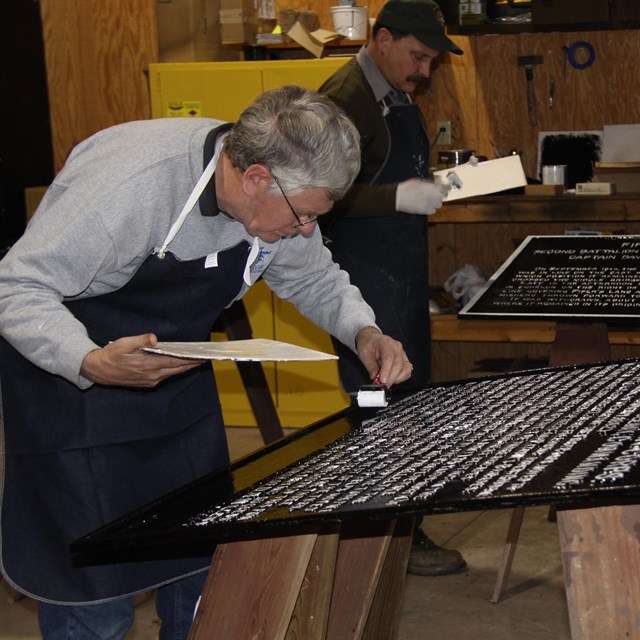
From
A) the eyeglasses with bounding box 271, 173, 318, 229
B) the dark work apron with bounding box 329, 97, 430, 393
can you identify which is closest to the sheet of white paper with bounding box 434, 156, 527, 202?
the dark work apron with bounding box 329, 97, 430, 393

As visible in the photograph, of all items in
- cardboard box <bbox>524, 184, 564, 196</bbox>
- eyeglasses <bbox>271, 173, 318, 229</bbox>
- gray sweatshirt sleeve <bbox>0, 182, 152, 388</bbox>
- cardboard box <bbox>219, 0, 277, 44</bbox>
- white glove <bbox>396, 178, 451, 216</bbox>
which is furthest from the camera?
cardboard box <bbox>219, 0, 277, 44</bbox>

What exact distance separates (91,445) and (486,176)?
6.51 feet

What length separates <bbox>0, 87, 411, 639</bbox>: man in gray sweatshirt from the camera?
5.57ft

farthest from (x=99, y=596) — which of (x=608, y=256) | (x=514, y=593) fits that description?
(x=608, y=256)

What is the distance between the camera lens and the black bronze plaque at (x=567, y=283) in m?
2.93

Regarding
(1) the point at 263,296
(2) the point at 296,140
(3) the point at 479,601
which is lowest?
(3) the point at 479,601

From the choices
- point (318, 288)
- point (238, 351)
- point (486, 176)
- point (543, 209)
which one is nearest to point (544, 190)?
point (543, 209)

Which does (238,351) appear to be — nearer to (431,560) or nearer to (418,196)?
(418,196)

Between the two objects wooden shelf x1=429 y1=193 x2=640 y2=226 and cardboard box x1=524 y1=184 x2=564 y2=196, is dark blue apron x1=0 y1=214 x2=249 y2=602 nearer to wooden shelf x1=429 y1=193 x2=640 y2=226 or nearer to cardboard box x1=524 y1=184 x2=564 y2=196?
wooden shelf x1=429 y1=193 x2=640 y2=226

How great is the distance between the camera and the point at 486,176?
11.4ft

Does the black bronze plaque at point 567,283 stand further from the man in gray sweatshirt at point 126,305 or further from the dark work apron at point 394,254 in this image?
the man in gray sweatshirt at point 126,305

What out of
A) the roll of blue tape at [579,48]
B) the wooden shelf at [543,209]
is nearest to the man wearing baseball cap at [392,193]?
the wooden shelf at [543,209]

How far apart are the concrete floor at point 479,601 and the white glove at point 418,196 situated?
3.73 ft

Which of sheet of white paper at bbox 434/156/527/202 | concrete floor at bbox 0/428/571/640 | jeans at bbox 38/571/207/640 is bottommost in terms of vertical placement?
concrete floor at bbox 0/428/571/640
